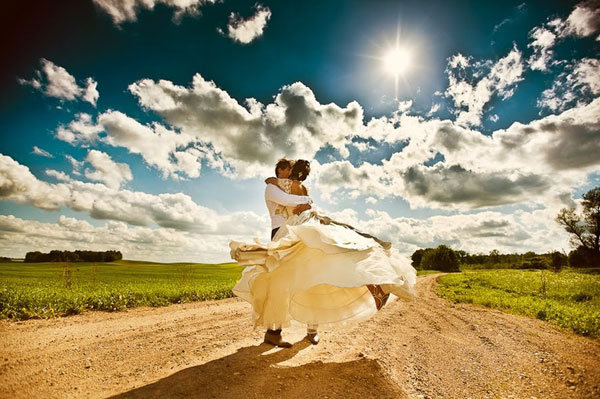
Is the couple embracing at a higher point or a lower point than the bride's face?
lower

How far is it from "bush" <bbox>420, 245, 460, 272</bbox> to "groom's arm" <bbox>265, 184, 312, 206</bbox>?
90739mm

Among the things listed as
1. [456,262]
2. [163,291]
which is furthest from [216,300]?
[456,262]

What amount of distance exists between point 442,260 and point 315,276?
92101mm

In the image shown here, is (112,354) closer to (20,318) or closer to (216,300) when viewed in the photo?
(20,318)

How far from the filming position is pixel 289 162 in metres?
5.63

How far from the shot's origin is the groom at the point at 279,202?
189 inches

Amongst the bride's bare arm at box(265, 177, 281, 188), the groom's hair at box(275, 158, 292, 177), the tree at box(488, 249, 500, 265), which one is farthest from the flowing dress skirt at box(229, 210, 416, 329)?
the tree at box(488, 249, 500, 265)

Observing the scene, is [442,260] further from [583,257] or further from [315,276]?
[315,276]

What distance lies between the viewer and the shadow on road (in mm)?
3387

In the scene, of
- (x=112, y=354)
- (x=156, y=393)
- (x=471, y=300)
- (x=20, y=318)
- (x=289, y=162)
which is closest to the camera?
(x=156, y=393)

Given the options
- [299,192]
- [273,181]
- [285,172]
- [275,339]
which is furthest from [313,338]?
[285,172]

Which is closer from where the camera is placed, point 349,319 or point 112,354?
point 349,319

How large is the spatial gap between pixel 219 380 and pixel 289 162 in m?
3.64

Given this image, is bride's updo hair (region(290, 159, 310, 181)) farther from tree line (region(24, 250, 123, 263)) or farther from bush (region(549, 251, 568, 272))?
tree line (region(24, 250, 123, 263))
